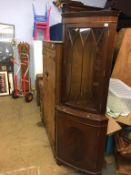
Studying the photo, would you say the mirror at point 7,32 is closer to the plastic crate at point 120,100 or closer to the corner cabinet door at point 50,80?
the corner cabinet door at point 50,80

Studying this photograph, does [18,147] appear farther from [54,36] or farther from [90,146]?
[54,36]

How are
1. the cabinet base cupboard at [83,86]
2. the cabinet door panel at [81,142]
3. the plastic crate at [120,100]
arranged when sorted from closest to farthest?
the cabinet base cupboard at [83,86]
the cabinet door panel at [81,142]
the plastic crate at [120,100]

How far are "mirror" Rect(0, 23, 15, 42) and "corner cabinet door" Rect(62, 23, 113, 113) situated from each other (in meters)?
2.38

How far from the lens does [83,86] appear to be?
161 cm

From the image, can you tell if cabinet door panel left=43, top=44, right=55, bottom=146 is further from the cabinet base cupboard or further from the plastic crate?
the plastic crate

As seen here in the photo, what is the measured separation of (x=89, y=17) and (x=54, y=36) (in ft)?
7.23

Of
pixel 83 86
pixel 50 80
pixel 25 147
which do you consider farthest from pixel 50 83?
pixel 25 147

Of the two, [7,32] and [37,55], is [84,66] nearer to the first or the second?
[37,55]

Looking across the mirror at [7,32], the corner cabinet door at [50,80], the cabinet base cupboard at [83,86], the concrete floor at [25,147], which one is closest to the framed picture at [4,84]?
the concrete floor at [25,147]

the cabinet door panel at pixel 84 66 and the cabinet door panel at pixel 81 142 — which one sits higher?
the cabinet door panel at pixel 84 66

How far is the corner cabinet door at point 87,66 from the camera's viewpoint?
1.39 metres

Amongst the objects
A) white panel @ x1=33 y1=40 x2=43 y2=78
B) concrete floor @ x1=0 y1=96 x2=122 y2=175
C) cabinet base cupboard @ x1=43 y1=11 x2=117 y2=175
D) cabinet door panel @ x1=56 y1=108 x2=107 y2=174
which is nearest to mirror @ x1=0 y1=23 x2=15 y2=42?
white panel @ x1=33 y1=40 x2=43 y2=78

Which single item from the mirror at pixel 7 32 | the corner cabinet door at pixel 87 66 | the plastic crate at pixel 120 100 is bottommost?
the plastic crate at pixel 120 100

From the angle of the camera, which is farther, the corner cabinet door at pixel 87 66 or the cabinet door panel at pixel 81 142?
the cabinet door panel at pixel 81 142
